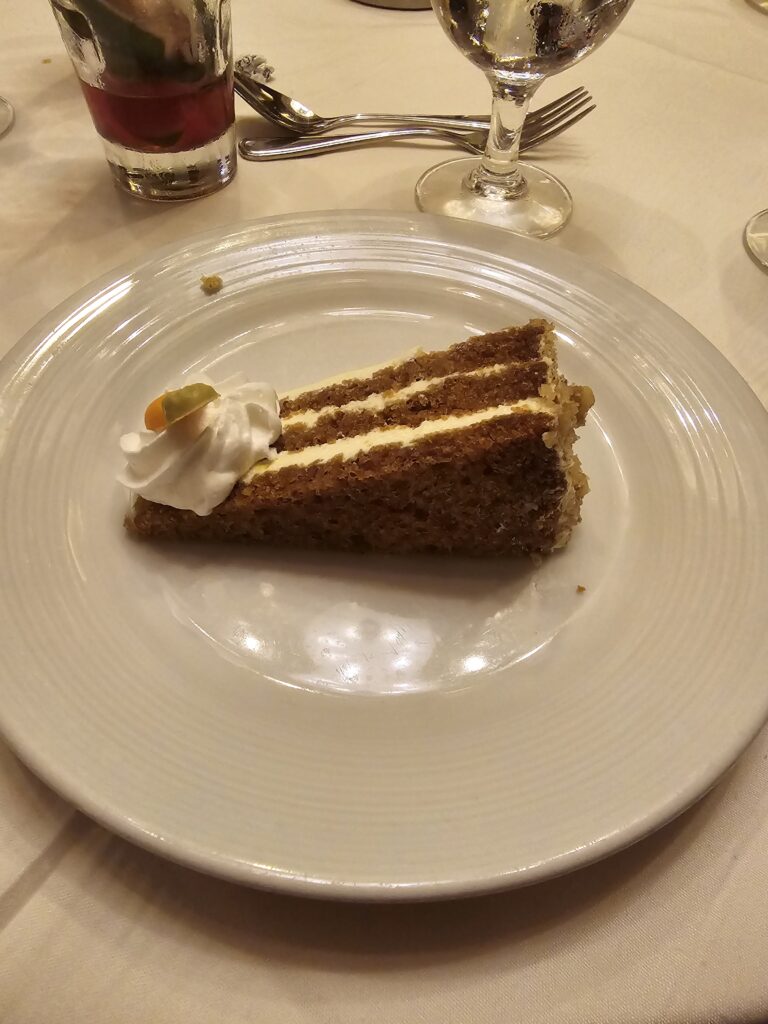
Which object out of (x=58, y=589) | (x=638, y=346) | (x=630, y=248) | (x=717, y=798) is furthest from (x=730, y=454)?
(x=58, y=589)

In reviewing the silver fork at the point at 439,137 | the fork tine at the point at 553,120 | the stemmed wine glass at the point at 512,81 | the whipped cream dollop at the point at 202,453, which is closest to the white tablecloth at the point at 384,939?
the whipped cream dollop at the point at 202,453

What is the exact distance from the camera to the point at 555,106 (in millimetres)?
1886

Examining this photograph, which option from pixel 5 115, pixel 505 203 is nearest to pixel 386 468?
pixel 505 203

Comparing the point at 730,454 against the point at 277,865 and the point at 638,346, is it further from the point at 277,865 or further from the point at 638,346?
the point at 277,865

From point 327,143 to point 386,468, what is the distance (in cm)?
107

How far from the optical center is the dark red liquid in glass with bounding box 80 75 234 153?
1462 millimetres

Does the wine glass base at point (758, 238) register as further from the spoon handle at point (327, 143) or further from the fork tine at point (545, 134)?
the spoon handle at point (327, 143)

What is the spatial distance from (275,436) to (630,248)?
36.7 inches

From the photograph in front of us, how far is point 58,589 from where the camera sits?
1011 mm

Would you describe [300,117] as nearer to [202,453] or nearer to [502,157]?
[502,157]

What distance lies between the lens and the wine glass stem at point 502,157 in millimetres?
1627

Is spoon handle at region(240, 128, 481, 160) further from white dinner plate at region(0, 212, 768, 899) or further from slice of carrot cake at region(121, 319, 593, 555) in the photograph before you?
slice of carrot cake at region(121, 319, 593, 555)

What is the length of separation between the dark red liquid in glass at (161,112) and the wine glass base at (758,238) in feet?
3.83

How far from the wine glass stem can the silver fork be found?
110 millimetres
